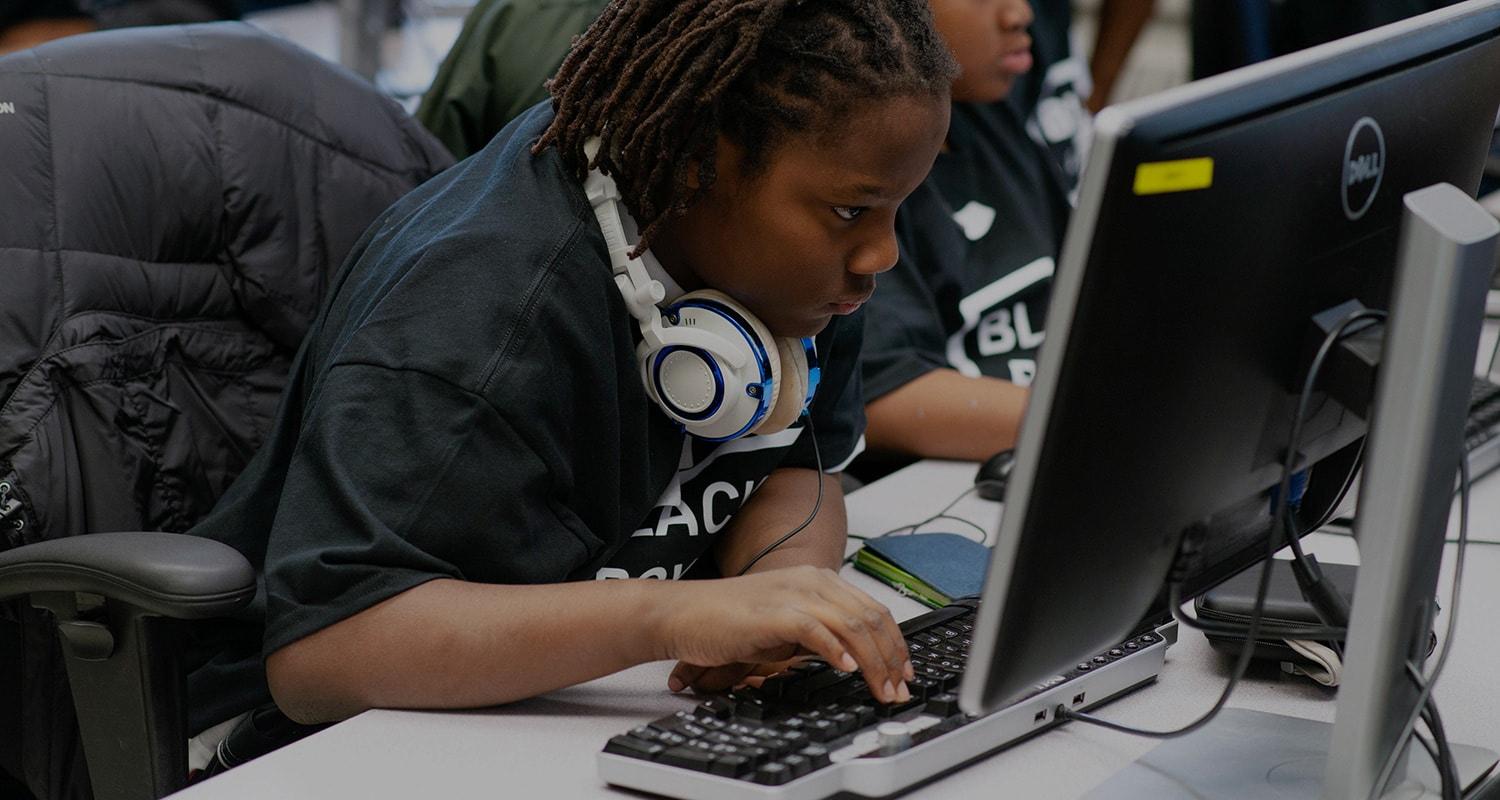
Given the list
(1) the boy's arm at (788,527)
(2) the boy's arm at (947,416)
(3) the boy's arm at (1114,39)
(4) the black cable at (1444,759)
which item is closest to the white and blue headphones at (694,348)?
(1) the boy's arm at (788,527)

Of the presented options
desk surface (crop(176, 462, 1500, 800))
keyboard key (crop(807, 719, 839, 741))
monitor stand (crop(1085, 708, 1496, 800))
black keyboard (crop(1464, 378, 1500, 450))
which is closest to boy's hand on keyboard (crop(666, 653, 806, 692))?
desk surface (crop(176, 462, 1500, 800))

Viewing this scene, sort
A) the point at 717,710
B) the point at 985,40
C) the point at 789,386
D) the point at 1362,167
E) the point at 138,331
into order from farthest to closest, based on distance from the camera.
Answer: the point at 985,40 → the point at 138,331 → the point at 789,386 → the point at 717,710 → the point at 1362,167

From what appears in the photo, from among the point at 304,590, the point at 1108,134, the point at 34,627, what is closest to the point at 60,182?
the point at 34,627

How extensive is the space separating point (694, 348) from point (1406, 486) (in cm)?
46

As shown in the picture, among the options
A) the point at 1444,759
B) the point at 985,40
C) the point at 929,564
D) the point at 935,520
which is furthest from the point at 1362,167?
the point at 985,40

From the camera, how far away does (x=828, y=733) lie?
2.81ft

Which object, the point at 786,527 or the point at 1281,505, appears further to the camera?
the point at 786,527

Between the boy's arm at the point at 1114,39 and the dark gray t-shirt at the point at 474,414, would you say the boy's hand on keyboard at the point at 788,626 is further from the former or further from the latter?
the boy's arm at the point at 1114,39

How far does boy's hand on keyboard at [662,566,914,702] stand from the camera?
89 centimetres

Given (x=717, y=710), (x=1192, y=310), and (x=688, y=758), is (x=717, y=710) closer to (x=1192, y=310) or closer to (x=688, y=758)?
(x=688, y=758)

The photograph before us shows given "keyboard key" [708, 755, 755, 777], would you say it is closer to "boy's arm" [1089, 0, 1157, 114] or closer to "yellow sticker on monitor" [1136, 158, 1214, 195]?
"yellow sticker on monitor" [1136, 158, 1214, 195]

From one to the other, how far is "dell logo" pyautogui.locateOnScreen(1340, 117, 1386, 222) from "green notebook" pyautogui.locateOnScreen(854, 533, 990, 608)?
46cm

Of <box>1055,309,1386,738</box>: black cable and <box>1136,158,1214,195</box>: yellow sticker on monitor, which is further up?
<box>1136,158,1214,195</box>: yellow sticker on monitor

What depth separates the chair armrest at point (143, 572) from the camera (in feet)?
3.27
